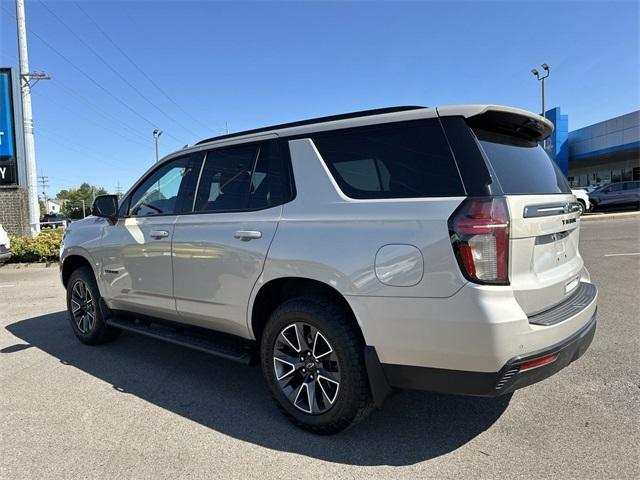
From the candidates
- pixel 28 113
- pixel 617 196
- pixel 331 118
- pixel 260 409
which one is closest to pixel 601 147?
pixel 617 196

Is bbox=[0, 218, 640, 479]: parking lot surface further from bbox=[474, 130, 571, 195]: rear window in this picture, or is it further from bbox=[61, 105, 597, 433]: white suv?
bbox=[474, 130, 571, 195]: rear window

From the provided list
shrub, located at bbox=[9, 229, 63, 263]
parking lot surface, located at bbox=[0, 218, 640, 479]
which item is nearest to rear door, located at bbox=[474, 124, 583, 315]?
parking lot surface, located at bbox=[0, 218, 640, 479]

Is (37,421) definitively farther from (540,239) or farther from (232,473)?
(540,239)

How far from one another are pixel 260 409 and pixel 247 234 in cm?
130

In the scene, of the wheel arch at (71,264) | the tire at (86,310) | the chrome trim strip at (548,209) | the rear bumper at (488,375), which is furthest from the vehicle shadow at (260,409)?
the chrome trim strip at (548,209)

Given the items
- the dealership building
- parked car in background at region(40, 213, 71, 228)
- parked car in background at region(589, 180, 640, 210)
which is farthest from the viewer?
parked car in background at region(40, 213, 71, 228)

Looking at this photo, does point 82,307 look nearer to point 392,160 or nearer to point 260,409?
point 260,409

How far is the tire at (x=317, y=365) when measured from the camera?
9.27ft

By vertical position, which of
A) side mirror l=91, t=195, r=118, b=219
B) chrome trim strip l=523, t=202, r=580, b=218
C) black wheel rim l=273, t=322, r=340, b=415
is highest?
side mirror l=91, t=195, r=118, b=219

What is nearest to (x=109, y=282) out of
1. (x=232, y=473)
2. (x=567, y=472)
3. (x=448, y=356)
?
(x=232, y=473)

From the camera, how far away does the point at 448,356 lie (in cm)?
252

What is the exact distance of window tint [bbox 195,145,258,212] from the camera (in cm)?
363

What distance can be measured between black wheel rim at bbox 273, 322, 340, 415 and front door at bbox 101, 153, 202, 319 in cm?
130

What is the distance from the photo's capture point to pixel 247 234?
3357 millimetres
